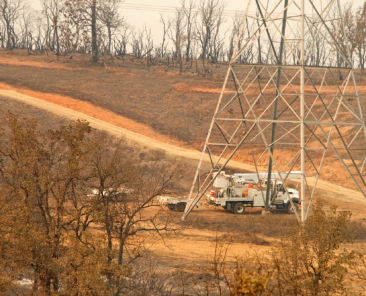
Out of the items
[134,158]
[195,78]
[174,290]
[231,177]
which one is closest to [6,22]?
[195,78]

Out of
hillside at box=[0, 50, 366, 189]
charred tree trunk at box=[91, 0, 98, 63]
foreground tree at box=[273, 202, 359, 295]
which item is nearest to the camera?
foreground tree at box=[273, 202, 359, 295]

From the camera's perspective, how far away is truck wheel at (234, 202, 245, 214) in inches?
1172

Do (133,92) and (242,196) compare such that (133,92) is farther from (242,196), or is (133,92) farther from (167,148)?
(242,196)

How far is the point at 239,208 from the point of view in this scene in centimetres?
2984

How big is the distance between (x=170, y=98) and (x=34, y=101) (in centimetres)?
1912

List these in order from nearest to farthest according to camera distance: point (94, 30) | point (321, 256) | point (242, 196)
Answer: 1. point (321, 256)
2. point (242, 196)
3. point (94, 30)

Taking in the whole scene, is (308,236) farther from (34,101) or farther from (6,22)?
(6,22)

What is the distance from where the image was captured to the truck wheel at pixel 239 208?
29781 millimetres

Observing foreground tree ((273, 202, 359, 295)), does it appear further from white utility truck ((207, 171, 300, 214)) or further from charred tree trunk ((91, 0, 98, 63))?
charred tree trunk ((91, 0, 98, 63))

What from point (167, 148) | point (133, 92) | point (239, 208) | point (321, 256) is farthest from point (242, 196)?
point (133, 92)

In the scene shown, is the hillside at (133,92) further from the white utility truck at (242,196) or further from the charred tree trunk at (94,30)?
the white utility truck at (242,196)

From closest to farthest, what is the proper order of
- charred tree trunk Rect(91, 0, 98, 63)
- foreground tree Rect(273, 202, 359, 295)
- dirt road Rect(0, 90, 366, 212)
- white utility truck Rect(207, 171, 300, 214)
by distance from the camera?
1. foreground tree Rect(273, 202, 359, 295)
2. white utility truck Rect(207, 171, 300, 214)
3. dirt road Rect(0, 90, 366, 212)
4. charred tree trunk Rect(91, 0, 98, 63)

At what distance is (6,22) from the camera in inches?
3696

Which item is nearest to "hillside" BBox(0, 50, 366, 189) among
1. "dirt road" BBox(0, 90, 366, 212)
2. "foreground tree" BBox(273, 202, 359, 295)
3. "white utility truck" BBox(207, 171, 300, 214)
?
"dirt road" BBox(0, 90, 366, 212)
